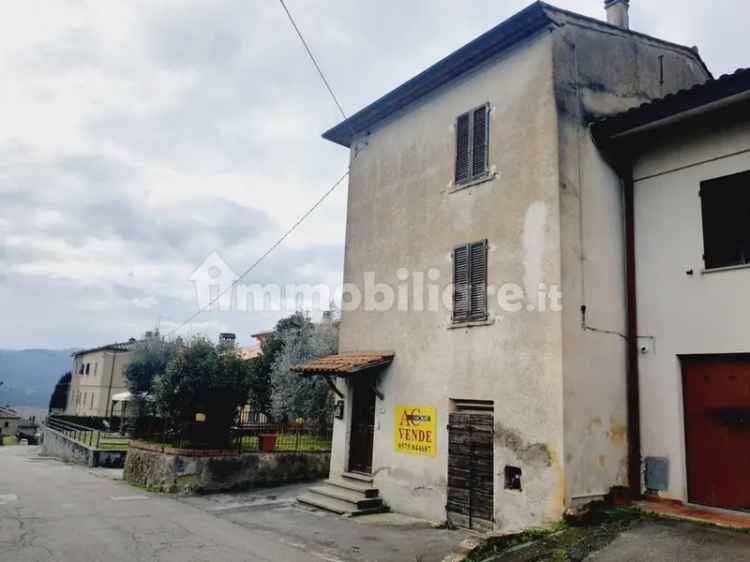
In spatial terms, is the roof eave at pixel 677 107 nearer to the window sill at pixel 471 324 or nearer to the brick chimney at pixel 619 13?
the brick chimney at pixel 619 13

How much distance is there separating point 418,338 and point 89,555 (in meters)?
6.66

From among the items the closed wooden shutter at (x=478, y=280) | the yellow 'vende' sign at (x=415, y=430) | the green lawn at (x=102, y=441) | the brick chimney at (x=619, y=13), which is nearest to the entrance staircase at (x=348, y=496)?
the yellow 'vende' sign at (x=415, y=430)

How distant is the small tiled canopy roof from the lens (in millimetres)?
11351

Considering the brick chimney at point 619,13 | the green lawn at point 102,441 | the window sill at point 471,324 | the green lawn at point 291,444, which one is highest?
the brick chimney at point 619,13

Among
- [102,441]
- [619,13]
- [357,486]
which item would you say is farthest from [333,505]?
[102,441]

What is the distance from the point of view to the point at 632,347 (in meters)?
9.36

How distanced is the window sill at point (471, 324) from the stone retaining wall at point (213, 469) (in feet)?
24.9

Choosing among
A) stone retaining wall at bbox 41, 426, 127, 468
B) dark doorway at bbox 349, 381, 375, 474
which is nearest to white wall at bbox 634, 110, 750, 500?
dark doorway at bbox 349, 381, 375, 474

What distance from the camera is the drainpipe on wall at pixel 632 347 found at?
353 inches

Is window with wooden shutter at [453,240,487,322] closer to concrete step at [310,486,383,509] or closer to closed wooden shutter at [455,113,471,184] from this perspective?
closed wooden shutter at [455,113,471,184]

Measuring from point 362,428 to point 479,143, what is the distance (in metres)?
6.81

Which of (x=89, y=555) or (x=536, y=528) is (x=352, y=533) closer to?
(x=536, y=528)

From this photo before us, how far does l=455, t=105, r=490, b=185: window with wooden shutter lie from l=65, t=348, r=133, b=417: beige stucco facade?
43.5m

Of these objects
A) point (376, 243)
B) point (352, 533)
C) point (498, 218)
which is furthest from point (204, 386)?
point (498, 218)
